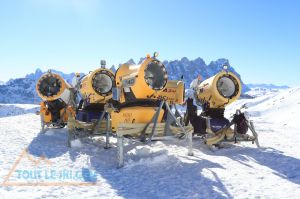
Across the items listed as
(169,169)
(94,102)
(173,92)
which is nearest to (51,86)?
(94,102)

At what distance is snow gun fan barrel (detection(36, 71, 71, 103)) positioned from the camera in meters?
19.9

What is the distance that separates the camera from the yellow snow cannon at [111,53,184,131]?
1188cm

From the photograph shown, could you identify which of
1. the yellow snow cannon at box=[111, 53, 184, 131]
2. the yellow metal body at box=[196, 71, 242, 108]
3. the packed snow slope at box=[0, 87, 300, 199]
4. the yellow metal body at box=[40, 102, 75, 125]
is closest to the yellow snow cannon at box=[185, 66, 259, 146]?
the yellow metal body at box=[196, 71, 242, 108]

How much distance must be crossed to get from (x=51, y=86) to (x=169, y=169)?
39.0 ft

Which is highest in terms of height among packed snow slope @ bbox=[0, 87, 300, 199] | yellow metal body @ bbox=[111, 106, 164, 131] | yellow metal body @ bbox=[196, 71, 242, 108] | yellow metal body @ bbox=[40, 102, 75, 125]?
yellow metal body @ bbox=[196, 71, 242, 108]

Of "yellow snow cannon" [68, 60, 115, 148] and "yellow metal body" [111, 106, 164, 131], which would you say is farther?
"yellow snow cannon" [68, 60, 115, 148]

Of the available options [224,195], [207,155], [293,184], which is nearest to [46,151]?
[207,155]

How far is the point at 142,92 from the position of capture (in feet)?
39.2

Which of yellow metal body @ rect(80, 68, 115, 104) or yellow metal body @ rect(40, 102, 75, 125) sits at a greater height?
yellow metal body @ rect(80, 68, 115, 104)

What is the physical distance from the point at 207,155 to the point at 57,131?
9.98 metres

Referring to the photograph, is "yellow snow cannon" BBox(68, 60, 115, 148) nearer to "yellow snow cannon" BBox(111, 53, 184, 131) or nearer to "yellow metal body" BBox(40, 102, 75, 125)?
"yellow snow cannon" BBox(111, 53, 184, 131)

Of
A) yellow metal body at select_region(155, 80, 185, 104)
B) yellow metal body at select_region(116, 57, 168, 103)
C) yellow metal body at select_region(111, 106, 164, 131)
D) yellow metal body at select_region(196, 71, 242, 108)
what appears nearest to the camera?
yellow metal body at select_region(116, 57, 168, 103)

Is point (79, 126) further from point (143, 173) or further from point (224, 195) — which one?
point (224, 195)

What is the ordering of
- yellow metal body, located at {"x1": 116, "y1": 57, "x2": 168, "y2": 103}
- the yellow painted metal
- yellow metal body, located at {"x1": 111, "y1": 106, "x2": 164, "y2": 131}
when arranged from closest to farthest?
yellow metal body, located at {"x1": 116, "y1": 57, "x2": 168, "y2": 103}
yellow metal body, located at {"x1": 111, "y1": 106, "x2": 164, "y2": 131}
the yellow painted metal
